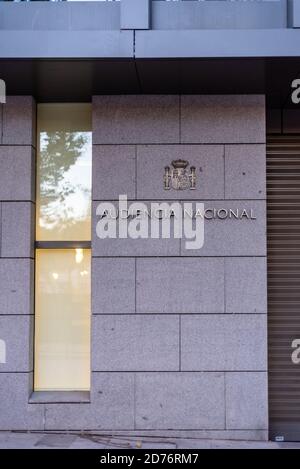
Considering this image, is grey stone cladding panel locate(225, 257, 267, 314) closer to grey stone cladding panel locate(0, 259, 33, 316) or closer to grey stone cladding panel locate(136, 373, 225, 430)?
grey stone cladding panel locate(136, 373, 225, 430)

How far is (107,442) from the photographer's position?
26.4 feet

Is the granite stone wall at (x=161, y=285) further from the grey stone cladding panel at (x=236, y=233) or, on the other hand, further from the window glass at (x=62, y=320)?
the window glass at (x=62, y=320)

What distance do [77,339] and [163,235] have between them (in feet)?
6.62

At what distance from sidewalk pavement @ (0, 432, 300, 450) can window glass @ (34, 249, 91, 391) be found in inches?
29.4

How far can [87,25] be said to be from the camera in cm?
810

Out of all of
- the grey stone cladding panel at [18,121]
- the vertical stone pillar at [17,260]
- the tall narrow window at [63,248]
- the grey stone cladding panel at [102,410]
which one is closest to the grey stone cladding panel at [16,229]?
the vertical stone pillar at [17,260]

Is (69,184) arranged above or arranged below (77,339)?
above

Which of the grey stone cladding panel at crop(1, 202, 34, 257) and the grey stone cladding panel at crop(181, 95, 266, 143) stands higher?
the grey stone cladding panel at crop(181, 95, 266, 143)

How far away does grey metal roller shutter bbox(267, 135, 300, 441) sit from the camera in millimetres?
8648

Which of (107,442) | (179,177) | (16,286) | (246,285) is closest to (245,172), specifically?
(179,177)

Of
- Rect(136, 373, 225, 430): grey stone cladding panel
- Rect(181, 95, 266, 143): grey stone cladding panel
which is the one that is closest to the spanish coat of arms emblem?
Rect(181, 95, 266, 143): grey stone cladding panel
